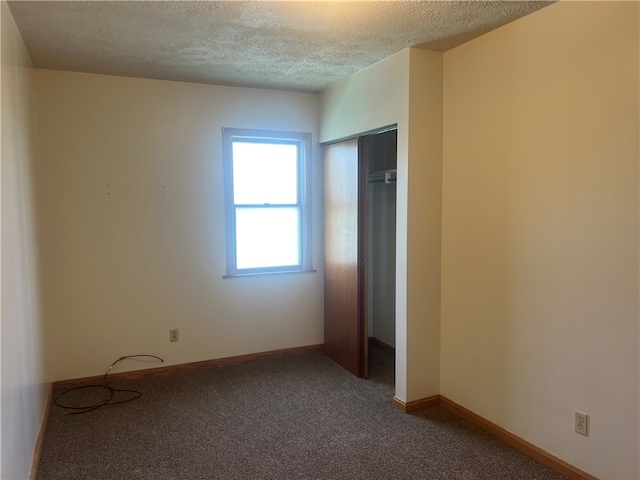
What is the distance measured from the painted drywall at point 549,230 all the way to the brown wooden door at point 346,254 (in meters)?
0.77

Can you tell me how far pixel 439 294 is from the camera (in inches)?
127

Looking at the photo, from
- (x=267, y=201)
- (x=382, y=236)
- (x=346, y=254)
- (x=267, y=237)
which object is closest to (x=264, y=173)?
(x=267, y=201)

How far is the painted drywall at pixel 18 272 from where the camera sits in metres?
1.97

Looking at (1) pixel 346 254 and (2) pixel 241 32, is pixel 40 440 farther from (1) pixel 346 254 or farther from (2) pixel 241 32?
(2) pixel 241 32

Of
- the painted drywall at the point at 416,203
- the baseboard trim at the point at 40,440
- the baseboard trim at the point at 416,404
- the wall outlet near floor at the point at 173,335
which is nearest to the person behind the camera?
the baseboard trim at the point at 40,440

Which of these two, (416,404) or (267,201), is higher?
(267,201)

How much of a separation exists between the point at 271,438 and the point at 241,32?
2.42 metres

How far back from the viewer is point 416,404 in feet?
10.5

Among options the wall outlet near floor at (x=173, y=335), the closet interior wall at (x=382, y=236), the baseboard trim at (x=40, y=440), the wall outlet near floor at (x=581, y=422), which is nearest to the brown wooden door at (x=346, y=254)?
the closet interior wall at (x=382, y=236)

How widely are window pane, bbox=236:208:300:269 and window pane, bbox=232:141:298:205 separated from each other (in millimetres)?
105

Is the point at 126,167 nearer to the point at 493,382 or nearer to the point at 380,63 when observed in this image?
the point at 380,63

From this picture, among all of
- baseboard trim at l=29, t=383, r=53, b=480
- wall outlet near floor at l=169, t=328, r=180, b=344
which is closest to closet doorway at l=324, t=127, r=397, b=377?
wall outlet near floor at l=169, t=328, r=180, b=344

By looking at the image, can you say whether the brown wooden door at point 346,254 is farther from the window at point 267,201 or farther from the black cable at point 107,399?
the black cable at point 107,399

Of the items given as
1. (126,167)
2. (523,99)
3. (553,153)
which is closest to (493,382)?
(553,153)
